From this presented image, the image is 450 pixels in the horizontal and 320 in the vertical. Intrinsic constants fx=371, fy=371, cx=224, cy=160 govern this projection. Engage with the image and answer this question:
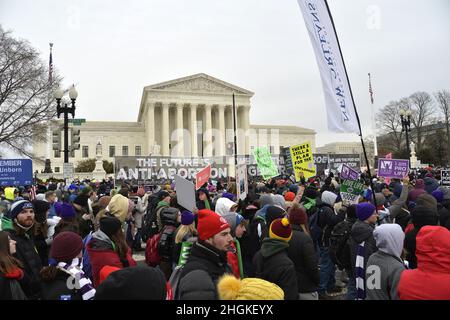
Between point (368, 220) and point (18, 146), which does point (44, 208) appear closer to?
point (368, 220)

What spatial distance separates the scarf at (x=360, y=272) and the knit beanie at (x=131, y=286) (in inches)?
97.1

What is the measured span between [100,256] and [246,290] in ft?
6.49

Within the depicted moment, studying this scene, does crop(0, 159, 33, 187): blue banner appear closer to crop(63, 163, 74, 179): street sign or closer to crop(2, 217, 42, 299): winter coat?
crop(63, 163, 74, 179): street sign

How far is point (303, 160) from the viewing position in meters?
11.3

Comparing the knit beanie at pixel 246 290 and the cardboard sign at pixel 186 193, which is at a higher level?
the cardboard sign at pixel 186 193

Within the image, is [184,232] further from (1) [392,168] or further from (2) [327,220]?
(1) [392,168]

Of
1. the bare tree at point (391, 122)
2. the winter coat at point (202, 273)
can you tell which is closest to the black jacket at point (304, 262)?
the winter coat at point (202, 273)

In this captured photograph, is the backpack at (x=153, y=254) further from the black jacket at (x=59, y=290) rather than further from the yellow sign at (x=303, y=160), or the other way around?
the yellow sign at (x=303, y=160)

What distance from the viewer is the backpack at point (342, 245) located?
4.53 m

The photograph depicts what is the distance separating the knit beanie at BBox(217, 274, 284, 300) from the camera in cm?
194

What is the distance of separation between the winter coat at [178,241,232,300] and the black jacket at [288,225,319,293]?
0.98 meters

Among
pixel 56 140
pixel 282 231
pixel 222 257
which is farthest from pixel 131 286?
pixel 56 140

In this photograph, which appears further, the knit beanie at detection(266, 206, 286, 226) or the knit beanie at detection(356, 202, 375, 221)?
the knit beanie at detection(266, 206, 286, 226)

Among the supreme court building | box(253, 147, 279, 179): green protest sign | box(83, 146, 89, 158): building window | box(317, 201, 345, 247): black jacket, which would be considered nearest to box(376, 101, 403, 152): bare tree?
the supreme court building
